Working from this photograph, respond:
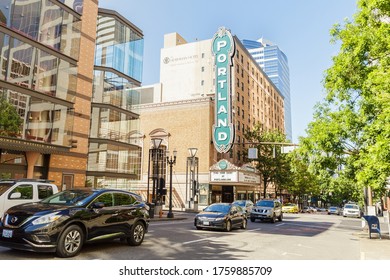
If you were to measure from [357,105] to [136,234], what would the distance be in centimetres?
1041

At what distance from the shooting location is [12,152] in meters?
19.2

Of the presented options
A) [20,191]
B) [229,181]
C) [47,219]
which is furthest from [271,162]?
[47,219]

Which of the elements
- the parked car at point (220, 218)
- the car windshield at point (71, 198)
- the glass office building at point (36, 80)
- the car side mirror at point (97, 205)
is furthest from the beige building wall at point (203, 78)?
the car side mirror at point (97, 205)

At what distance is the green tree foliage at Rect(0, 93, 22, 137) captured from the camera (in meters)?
17.2

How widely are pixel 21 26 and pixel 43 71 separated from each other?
10.0 ft

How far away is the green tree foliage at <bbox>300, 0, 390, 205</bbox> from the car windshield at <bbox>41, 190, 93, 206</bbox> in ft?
25.7

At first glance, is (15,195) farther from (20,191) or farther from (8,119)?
(8,119)

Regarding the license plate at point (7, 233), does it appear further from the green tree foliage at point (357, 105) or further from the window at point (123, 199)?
the green tree foliage at point (357, 105)

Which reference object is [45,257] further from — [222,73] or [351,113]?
[222,73]

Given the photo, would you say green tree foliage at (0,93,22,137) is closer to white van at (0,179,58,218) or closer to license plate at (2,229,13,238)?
white van at (0,179,58,218)

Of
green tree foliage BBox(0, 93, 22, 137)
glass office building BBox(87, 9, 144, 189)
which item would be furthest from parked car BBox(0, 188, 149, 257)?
glass office building BBox(87, 9, 144, 189)

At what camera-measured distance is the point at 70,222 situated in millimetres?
7062

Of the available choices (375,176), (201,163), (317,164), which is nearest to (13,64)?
(317,164)

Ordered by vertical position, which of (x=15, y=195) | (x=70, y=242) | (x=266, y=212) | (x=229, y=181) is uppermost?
(x=229, y=181)
